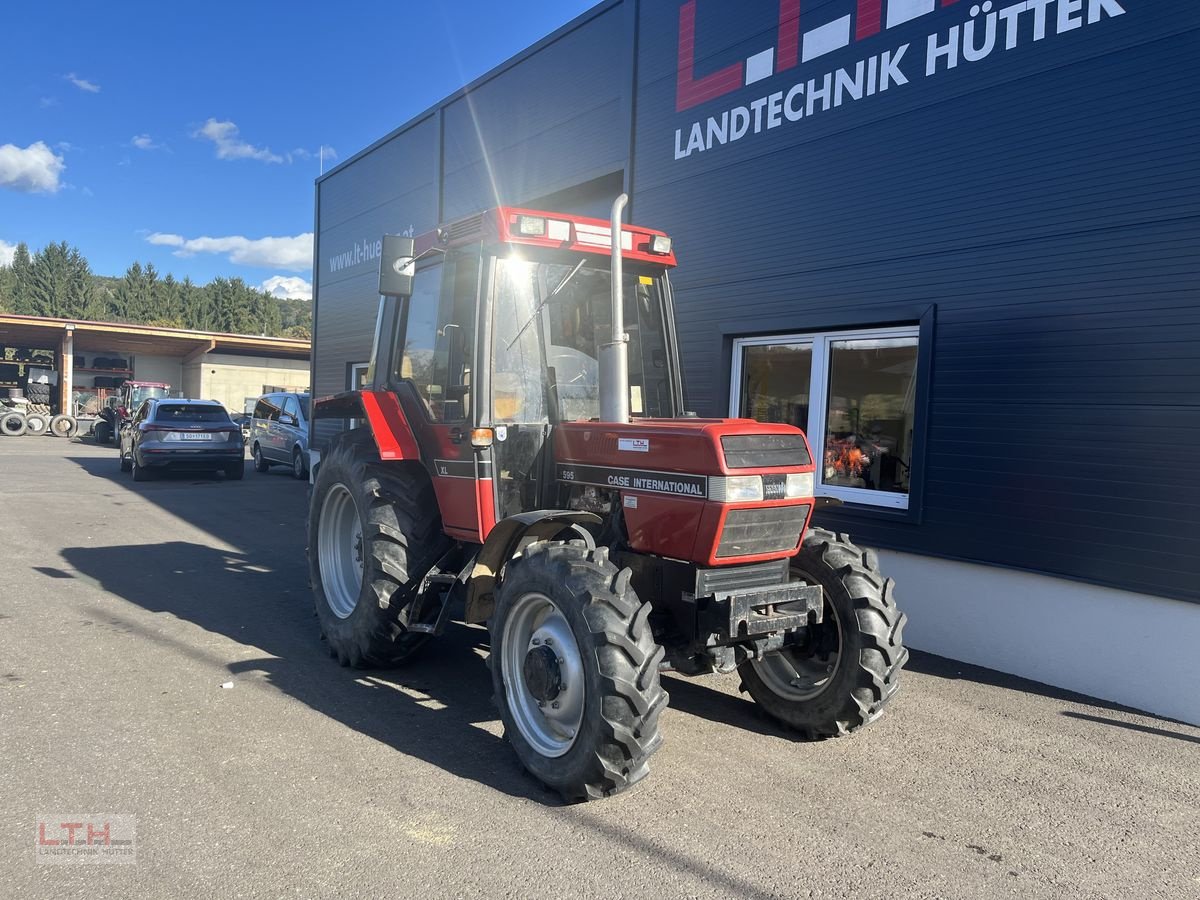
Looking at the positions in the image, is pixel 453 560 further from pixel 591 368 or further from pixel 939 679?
pixel 939 679

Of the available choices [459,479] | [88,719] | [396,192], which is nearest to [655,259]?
[459,479]

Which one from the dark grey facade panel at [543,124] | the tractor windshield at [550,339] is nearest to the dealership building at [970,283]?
the dark grey facade panel at [543,124]

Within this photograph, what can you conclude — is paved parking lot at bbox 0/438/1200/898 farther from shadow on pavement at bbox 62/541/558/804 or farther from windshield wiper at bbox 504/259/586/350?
windshield wiper at bbox 504/259/586/350

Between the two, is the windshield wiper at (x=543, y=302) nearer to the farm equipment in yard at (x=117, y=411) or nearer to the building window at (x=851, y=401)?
the building window at (x=851, y=401)

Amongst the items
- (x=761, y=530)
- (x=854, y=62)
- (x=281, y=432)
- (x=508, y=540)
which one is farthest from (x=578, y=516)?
(x=281, y=432)

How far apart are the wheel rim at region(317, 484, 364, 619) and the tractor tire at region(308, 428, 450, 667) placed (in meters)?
0.02

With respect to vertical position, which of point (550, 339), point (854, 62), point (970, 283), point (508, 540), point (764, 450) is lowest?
point (508, 540)

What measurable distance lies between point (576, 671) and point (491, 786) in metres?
0.66

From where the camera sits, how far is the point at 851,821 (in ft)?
12.1

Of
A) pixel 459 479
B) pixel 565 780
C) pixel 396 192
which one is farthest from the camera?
pixel 396 192

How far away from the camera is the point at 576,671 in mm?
3822

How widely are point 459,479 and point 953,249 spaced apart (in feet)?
14.1

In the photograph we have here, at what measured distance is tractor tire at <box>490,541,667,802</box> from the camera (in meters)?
3.49

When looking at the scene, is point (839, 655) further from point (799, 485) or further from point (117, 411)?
point (117, 411)
